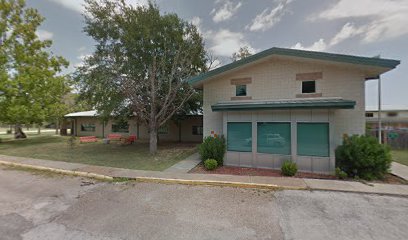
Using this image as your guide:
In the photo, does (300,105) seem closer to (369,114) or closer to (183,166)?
(183,166)

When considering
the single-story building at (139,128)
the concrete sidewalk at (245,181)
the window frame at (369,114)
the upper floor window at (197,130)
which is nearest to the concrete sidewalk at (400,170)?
the concrete sidewalk at (245,181)

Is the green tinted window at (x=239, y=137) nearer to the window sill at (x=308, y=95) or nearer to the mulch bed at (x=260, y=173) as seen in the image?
the mulch bed at (x=260, y=173)

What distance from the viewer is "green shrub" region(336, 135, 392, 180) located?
7480 mm

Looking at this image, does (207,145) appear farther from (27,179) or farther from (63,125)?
(63,125)

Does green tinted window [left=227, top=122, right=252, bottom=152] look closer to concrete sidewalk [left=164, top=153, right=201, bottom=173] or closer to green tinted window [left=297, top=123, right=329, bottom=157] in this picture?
concrete sidewalk [left=164, top=153, right=201, bottom=173]

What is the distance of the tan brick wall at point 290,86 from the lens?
29.7 feet

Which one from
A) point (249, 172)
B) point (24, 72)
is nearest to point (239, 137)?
point (249, 172)

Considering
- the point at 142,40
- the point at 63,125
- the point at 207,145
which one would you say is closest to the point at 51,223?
the point at 207,145

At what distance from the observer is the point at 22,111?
16609mm

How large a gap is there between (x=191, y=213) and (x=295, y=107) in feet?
21.3

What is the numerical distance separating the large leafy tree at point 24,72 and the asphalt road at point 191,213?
47.7 feet

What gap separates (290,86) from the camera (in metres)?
9.99

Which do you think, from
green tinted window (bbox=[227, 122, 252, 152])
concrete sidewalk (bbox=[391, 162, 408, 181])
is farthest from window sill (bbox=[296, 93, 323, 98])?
concrete sidewalk (bbox=[391, 162, 408, 181])

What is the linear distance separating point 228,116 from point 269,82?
9.62ft
